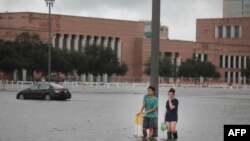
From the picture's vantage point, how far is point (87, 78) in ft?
467

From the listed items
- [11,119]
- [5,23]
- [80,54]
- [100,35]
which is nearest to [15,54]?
[80,54]

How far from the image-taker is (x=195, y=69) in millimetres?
155750

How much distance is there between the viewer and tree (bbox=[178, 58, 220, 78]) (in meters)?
155

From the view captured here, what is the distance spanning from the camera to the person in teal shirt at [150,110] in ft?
60.0

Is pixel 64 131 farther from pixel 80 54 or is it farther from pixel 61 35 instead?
pixel 61 35

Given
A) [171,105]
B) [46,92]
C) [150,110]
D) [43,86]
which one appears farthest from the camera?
[46,92]

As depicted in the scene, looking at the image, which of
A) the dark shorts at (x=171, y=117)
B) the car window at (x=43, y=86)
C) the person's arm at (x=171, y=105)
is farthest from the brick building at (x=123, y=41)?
the person's arm at (x=171, y=105)

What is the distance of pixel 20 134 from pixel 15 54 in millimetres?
83665

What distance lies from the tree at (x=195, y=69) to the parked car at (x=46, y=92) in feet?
345

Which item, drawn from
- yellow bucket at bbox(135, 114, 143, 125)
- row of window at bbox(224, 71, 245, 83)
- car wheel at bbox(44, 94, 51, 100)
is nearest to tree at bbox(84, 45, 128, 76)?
row of window at bbox(224, 71, 245, 83)

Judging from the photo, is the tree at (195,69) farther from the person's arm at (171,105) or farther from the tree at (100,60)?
the person's arm at (171,105)

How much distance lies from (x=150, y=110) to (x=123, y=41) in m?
142

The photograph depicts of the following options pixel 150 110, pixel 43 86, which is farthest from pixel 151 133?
pixel 43 86

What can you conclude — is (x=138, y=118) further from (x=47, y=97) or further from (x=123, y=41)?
(x=123, y=41)
